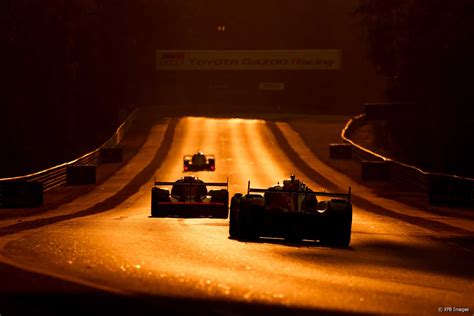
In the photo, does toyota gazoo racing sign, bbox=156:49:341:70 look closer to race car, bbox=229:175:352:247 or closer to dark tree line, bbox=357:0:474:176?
dark tree line, bbox=357:0:474:176

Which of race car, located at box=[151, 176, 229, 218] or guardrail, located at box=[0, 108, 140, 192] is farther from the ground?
race car, located at box=[151, 176, 229, 218]

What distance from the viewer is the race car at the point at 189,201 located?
29.3 metres

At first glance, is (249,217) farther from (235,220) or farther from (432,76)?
(432,76)

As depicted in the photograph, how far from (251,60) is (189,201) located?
289ft

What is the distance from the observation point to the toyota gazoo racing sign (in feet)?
380

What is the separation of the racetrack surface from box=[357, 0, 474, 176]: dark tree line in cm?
4665

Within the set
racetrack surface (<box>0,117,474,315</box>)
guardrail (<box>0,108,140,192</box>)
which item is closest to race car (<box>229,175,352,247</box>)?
racetrack surface (<box>0,117,474,315</box>)

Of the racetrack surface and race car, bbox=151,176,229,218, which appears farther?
race car, bbox=151,176,229,218

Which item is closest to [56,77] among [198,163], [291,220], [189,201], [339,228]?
[198,163]

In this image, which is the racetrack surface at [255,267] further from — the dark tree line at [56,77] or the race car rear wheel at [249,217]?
the dark tree line at [56,77]

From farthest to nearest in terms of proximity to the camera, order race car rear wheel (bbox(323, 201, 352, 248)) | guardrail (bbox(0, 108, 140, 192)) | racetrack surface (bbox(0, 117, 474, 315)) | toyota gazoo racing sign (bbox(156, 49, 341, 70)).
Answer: toyota gazoo racing sign (bbox(156, 49, 341, 70)), guardrail (bbox(0, 108, 140, 192)), race car rear wheel (bbox(323, 201, 352, 248)), racetrack surface (bbox(0, 117, 474, 315))

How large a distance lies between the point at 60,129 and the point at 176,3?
2426 inches

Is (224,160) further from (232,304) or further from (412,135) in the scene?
(232,304)

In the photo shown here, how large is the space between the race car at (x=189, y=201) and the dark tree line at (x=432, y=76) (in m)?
36.6
